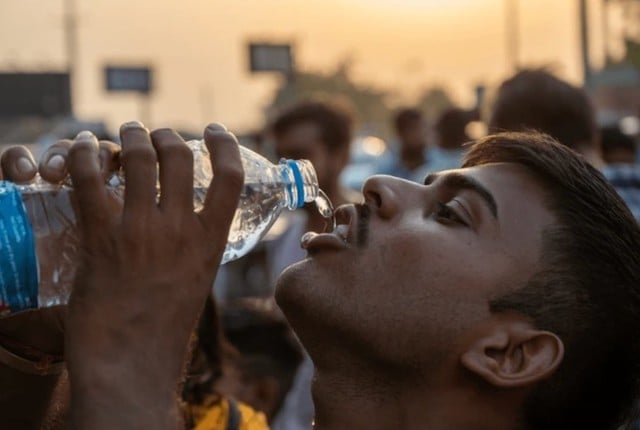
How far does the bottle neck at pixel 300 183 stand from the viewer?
8.00ft

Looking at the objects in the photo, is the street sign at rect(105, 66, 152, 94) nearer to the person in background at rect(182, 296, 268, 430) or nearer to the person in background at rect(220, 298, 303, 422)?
the person in background at rect(220, 298, 303, 422)

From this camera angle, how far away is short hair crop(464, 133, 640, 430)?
2.19m

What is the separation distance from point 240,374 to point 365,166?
22211 millimetres

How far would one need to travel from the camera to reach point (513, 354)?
2176 mm

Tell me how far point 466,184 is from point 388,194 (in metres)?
0.17

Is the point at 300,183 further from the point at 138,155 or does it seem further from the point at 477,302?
the point at 138,155

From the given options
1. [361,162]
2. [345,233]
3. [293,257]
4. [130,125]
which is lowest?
[361,162]

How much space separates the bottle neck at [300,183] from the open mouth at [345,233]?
15 cm

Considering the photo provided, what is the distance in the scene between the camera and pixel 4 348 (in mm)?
2109

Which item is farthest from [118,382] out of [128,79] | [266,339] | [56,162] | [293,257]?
[128,79]

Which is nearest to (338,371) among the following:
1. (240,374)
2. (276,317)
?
(240,374)

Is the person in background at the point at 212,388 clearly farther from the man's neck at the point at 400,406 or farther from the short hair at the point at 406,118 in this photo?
the short hair at the point at 406,118

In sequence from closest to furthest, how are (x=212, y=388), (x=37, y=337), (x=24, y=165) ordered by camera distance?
(x=37, y=337) < (x=24, y=165) < (x=212, y=388)

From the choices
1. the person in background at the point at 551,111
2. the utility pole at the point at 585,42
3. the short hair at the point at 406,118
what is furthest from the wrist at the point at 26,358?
the utility pole at the point at 585,42
